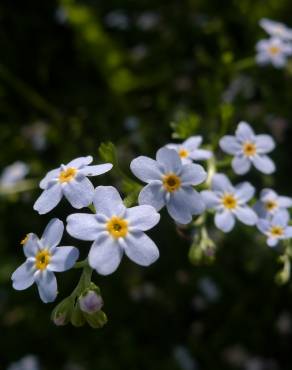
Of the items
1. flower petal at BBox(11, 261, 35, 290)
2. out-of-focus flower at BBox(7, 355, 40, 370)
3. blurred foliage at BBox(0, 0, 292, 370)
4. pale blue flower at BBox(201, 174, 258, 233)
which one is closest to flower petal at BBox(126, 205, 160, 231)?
flower petal at BBox(11, 261, 35, 290)

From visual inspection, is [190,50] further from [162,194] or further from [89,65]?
[162,194]

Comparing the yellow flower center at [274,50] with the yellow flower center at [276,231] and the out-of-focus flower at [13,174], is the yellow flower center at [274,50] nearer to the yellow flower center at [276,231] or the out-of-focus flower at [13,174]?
the yellow flower center at [276,231]

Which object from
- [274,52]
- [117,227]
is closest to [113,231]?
[117,227]

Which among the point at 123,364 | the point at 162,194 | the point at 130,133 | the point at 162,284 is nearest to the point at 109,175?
the point at 130,133

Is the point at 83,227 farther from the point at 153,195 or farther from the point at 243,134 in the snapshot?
the point at 243,134

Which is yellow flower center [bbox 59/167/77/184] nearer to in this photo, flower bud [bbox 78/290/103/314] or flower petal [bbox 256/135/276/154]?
flower bud [bbox 78/290/103/314]
